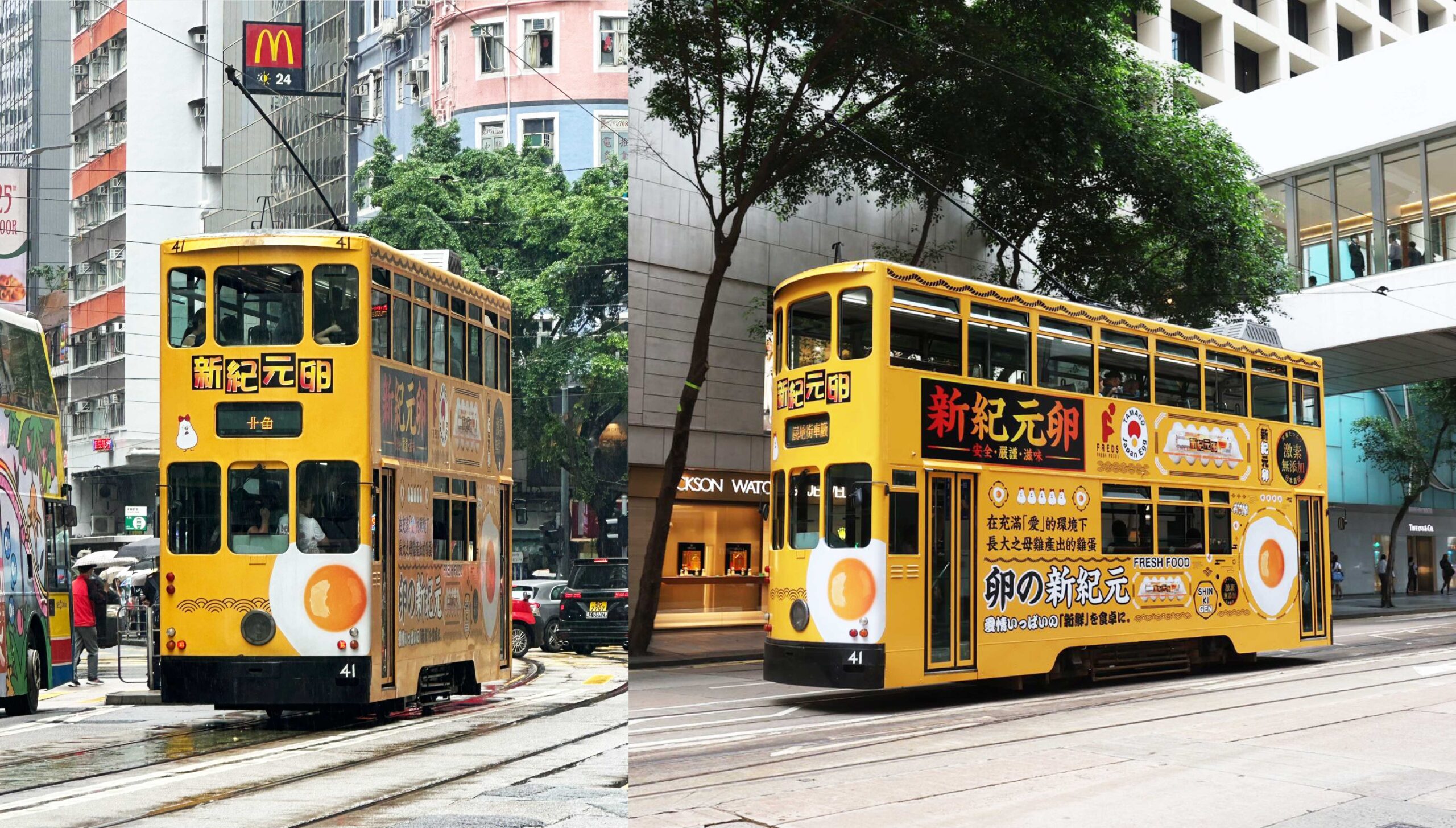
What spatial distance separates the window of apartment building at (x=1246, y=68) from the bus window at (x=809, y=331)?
3338cm

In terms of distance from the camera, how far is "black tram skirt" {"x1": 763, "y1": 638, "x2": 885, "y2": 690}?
485 inches

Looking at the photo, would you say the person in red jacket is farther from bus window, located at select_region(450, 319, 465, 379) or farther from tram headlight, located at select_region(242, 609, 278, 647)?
tram headlight, located at select_region(242, 609, 278, 647)

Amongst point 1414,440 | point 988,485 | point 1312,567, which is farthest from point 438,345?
point 1414,440

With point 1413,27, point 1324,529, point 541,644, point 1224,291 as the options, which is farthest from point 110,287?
point 1413,27

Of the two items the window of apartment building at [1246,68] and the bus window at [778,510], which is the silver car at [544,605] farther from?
the window of apartment building at [1246,68]

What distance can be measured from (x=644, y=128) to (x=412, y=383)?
1278 centimetres

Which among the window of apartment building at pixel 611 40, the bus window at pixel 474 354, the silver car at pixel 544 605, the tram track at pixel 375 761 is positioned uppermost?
the window of apartment building at pixel 611 40

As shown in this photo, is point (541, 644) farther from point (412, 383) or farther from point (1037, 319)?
point (1037, 319)

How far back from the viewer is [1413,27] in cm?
5019

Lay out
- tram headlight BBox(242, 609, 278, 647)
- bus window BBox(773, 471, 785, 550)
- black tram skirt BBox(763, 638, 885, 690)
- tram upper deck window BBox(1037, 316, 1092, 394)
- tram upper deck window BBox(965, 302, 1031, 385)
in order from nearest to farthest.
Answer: tram headlight BBox(242, 609, 278, 647)
black tram skirt BBox(763, 638, 885, 690)
tram upper deck window BBox(965, 302, 1031, 385)
bus window BBox(773, 471, 785, 550)
tram upper deck window BBox(1037, 316, 1092, 394)

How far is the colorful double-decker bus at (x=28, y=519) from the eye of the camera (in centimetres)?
457

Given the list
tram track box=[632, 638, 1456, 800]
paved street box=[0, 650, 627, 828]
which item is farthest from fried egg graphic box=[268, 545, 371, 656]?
tram track box=[632, 638, 1456, 800]

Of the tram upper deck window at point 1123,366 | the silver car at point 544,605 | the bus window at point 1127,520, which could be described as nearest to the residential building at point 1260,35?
the tram upper deck window at point 1123,366

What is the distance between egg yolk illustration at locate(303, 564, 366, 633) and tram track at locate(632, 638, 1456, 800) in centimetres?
191
